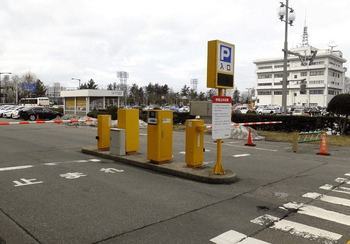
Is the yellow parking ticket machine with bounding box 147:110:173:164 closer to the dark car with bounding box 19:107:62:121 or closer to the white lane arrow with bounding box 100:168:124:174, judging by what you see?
the white lane arrow with bounding box 100:168:124:174

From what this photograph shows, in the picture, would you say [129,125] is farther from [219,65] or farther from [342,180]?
[342,180]

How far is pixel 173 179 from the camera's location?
8.54m

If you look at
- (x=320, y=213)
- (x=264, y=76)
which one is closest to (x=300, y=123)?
(x=320, y=213)

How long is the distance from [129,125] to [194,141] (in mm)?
3081

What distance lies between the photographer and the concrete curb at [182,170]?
26.8 ft

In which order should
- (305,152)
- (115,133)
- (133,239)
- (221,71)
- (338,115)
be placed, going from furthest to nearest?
(338,115) < (305,152) < (115,133) < (221,71) < (133,239)

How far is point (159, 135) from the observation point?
959 cm

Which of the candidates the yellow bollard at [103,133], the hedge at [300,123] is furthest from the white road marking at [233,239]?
the hedge at [300,123]

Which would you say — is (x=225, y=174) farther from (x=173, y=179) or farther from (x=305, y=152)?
(x=305, y=152)

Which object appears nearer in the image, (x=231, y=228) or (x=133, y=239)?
(x=133, y=239)

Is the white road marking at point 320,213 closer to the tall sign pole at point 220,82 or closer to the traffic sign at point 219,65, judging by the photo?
the tall sign pole at point 220,82

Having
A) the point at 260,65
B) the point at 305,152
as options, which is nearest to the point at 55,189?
the point at 305,152

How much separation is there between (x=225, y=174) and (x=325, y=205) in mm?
2536

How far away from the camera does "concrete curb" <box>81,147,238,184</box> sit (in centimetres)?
817
